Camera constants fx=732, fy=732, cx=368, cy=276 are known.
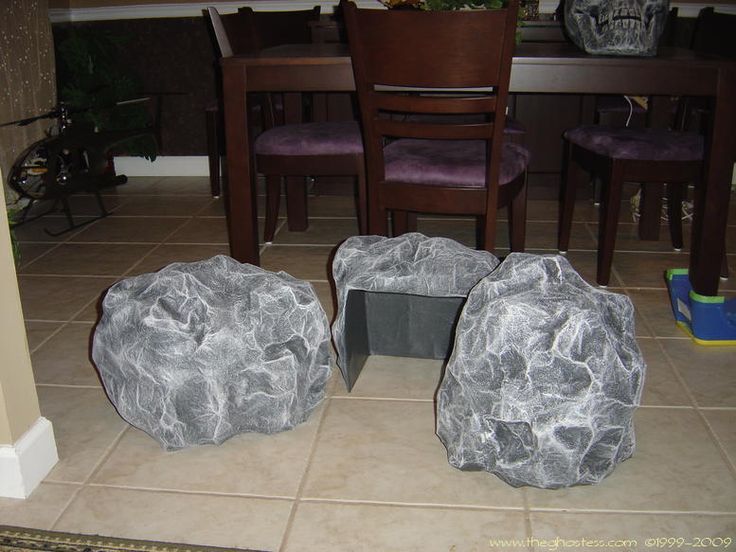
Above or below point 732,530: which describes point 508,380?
above

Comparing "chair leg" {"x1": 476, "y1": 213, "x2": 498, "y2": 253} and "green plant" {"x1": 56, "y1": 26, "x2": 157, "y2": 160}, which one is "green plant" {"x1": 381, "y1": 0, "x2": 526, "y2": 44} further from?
"green plant" {"x1": 56, "y1": 26, "x2": 157, "y2": 160}

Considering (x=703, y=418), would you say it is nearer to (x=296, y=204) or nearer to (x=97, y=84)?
(x=296, y=204)

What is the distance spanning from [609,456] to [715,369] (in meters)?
0.64

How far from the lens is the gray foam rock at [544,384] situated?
1.32 m

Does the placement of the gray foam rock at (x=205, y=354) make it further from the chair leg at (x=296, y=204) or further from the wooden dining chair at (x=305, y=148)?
the chair leg at (x=296, y=204)

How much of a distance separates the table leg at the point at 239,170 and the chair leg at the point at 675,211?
151 centimetres

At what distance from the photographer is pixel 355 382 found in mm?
1816

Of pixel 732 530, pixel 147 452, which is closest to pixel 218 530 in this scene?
pixel 147 452

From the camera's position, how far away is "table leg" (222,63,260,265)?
208cm

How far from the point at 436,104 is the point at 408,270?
45 cm

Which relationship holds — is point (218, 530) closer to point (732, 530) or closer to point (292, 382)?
point (292, 382)

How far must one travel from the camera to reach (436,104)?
1858mm

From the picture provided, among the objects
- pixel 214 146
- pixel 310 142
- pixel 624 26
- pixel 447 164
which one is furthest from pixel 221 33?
pixel 624 26

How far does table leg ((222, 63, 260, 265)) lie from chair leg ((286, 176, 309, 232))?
73 centimetres
